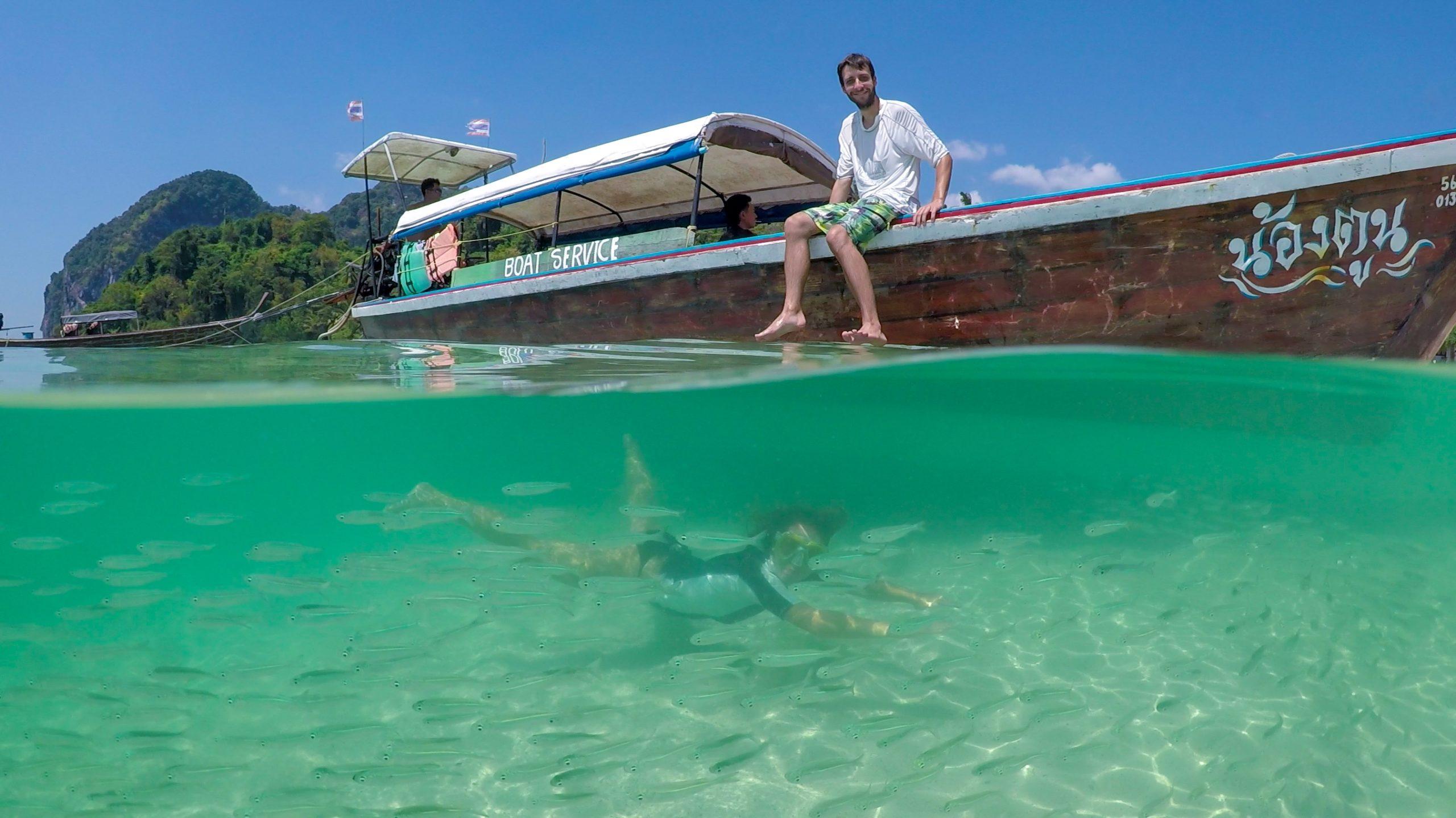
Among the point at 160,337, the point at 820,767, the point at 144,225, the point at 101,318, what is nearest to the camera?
the point at 820,767

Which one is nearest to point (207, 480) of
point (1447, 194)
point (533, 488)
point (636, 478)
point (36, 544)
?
point (36, 544)

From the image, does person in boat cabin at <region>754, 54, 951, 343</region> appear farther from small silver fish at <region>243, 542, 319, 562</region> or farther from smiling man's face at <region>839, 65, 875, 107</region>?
small silver fish at <region>243, 542, 319, 562</region>

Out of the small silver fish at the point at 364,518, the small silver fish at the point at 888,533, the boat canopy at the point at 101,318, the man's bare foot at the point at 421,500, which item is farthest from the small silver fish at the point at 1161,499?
the boat canopy at the point at 101,318

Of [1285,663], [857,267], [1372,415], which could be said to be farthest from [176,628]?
[1372,415]

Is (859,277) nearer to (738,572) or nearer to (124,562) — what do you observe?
(738,572)

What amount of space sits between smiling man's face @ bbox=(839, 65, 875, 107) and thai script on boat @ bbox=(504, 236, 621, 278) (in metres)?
2.67

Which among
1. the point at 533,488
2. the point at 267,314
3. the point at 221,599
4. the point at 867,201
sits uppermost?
the point at 867,201

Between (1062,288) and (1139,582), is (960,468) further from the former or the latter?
(1062,288)

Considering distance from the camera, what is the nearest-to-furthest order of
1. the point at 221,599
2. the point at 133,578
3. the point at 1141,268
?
the point at 1141,268, the point at 221,599, the point at 133,578

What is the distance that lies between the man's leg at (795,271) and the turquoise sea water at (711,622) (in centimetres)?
23

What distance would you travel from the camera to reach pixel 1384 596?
6.71 metres

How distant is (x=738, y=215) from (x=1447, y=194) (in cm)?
566

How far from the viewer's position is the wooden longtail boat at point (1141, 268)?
5449 millimetres

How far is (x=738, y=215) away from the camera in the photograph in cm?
869
